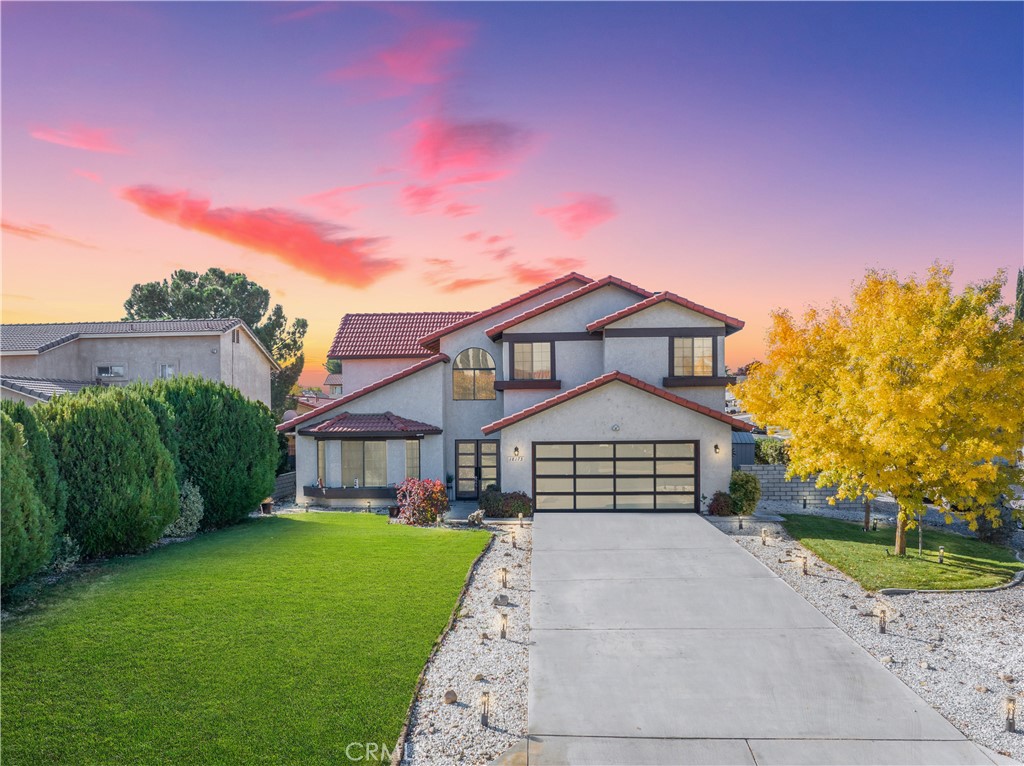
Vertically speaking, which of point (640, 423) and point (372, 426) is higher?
point (640, 423)

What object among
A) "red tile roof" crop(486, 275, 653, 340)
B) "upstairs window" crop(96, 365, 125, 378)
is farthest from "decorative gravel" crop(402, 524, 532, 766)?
"upstairs window" crop(96, 365, 125, 378)

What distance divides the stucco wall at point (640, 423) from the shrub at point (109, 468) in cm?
1163

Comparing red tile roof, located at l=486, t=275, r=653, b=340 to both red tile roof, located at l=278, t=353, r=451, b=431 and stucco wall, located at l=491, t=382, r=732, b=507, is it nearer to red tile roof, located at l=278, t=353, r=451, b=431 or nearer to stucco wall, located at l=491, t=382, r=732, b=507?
red tile roof, located at l=278, t=353, r=451, b=431

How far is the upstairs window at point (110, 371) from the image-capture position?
3409 cm

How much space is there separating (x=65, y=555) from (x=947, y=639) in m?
17.4

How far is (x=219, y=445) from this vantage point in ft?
55.7

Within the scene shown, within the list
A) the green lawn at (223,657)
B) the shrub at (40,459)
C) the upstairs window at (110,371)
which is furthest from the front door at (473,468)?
the upstairs window at (110,371)

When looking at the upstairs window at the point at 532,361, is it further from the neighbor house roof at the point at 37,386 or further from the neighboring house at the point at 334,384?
the neighboring house at the point at 334,384

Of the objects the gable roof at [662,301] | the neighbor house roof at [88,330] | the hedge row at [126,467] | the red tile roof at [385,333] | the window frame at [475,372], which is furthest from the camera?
the neighbor house roof at [88,330]

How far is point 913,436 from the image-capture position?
40.4ft

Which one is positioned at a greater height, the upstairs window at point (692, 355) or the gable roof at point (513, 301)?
the gable roof at point (513, 301)

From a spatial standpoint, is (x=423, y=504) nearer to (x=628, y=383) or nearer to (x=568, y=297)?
(x=628, y=383)

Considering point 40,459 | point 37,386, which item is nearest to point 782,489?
point 40,459

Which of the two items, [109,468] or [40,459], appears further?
[109,468]
